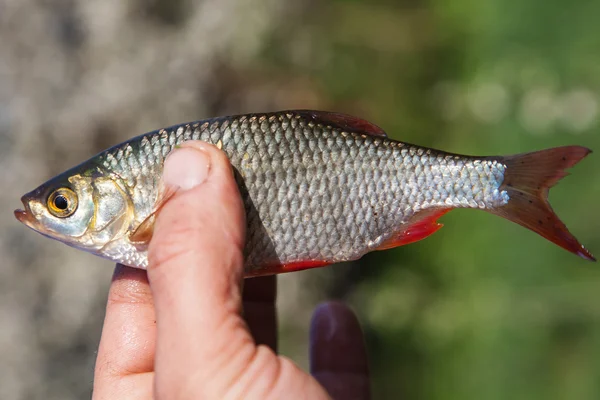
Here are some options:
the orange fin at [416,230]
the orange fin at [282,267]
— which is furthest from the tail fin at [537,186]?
the orange fin at [282,267]

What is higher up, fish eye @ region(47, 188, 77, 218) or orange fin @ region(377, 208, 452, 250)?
fish eye @ region(47, 188, 77, 218)

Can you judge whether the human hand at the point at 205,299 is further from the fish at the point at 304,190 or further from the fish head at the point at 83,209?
the fish head at the point at 83,209

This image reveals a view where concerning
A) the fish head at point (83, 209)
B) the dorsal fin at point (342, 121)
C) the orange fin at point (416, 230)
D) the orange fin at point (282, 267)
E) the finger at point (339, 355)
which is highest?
the dorsal fin at point (342, 121)

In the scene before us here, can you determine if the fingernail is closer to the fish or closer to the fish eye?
the fish

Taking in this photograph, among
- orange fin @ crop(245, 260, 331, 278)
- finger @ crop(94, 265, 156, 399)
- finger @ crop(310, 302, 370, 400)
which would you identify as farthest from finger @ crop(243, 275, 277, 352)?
orange fin @ crop(245, 260, 331, 278)

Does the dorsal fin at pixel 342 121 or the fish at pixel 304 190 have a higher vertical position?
the dorsal fin at pixel 342 121

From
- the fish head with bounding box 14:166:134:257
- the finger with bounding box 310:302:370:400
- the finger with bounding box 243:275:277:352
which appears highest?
the fish head with bounding box 14:166:134:257
